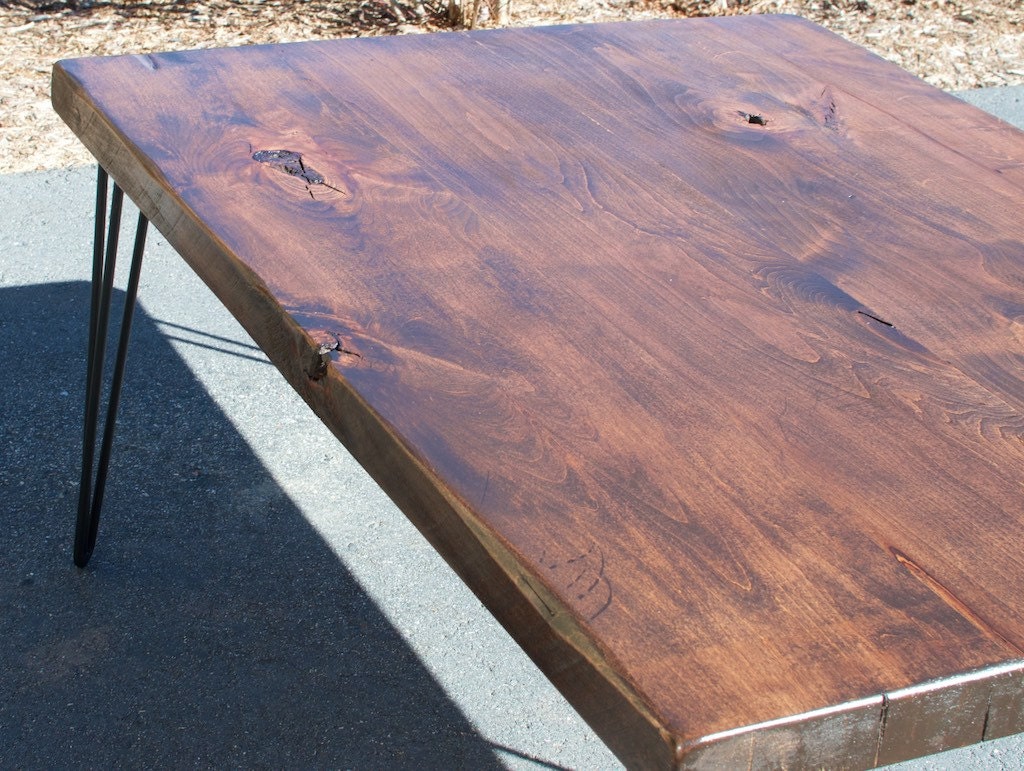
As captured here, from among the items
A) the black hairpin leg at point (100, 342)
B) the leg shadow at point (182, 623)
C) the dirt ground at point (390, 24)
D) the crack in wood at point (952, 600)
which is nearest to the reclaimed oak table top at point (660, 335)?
the crack in wood at point (952, 600)

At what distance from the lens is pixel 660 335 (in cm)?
110

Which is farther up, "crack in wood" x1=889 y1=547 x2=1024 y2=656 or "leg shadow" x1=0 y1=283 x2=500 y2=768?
"crack in wood" x1=889 y1=547 x2=1024 y2=656

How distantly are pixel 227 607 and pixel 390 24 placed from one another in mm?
3436

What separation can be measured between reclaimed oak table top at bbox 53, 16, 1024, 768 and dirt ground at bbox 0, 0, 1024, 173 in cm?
293

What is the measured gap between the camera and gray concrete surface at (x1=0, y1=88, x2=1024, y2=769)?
1.83 meters

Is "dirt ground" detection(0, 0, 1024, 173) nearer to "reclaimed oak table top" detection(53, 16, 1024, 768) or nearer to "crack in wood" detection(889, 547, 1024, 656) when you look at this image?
"reclaimed oak table top" detection(53, 16, 1024, 768)

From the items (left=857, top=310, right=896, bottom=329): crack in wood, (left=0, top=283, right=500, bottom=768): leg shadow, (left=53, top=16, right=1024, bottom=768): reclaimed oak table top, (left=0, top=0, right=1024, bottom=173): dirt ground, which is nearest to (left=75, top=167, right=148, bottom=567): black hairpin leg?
(left=0, top=283, right=500, bottom=768): leg shadow

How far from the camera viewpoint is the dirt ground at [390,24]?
4.50 m

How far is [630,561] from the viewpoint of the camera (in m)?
0.80

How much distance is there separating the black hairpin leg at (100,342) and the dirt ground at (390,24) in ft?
7.70

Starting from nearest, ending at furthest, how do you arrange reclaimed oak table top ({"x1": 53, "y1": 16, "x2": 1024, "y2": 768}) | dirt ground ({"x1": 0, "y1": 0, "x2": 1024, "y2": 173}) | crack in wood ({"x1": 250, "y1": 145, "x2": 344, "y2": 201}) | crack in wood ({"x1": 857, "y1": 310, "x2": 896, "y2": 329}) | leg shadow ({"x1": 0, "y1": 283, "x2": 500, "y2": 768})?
reclaimed oak table top ({"x1": 53, "y1": 16, "x2": 1024, "y2": 768}), crack in wood ({"x1": 857, "y1": 310, "x2": 896, "y2": 329}), crack in wood ({"x1": 250, "y1": 145, "x2": 344, "y2": 201}), leg shadow ({"x1": 0, "y1": 283, "x2": 500, "y2": 768}), dirt ground ({"x1": 0, "y1": 0, "x2": 1024, "y2": 173})

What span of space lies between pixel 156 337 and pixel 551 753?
5.02 feet

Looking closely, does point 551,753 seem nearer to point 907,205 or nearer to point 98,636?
point 98,636

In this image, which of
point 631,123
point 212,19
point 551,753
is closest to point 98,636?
point 551,753
